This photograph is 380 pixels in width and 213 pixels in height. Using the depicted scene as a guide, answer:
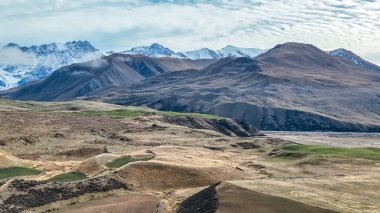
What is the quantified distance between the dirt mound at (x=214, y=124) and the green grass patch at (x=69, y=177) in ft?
358

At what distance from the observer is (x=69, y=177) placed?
55344 millimetres

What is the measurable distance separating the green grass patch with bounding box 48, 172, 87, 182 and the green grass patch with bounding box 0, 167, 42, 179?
639 centimetres

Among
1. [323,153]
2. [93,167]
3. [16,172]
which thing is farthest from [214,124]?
[16,172]

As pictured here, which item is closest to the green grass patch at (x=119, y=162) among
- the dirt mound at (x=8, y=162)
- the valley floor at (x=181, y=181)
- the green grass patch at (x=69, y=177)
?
the valley floor at (x=181, y=181)

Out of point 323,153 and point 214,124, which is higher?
point 323,153

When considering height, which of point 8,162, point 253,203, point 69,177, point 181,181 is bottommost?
point 69,177

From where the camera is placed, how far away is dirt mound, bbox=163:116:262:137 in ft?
550

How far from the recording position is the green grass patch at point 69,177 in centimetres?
5412

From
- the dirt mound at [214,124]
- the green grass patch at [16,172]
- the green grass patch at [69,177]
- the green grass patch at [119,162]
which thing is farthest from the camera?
the dirt mound at [214,124]

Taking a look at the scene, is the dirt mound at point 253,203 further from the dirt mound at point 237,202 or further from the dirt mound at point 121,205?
the dirt mound at point 121,205

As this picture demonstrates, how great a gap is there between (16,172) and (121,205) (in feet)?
73.8

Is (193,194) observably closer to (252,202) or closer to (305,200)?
(252,202)

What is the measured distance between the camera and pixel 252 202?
1620 inches

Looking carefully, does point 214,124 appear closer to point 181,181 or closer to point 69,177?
point 69,177
